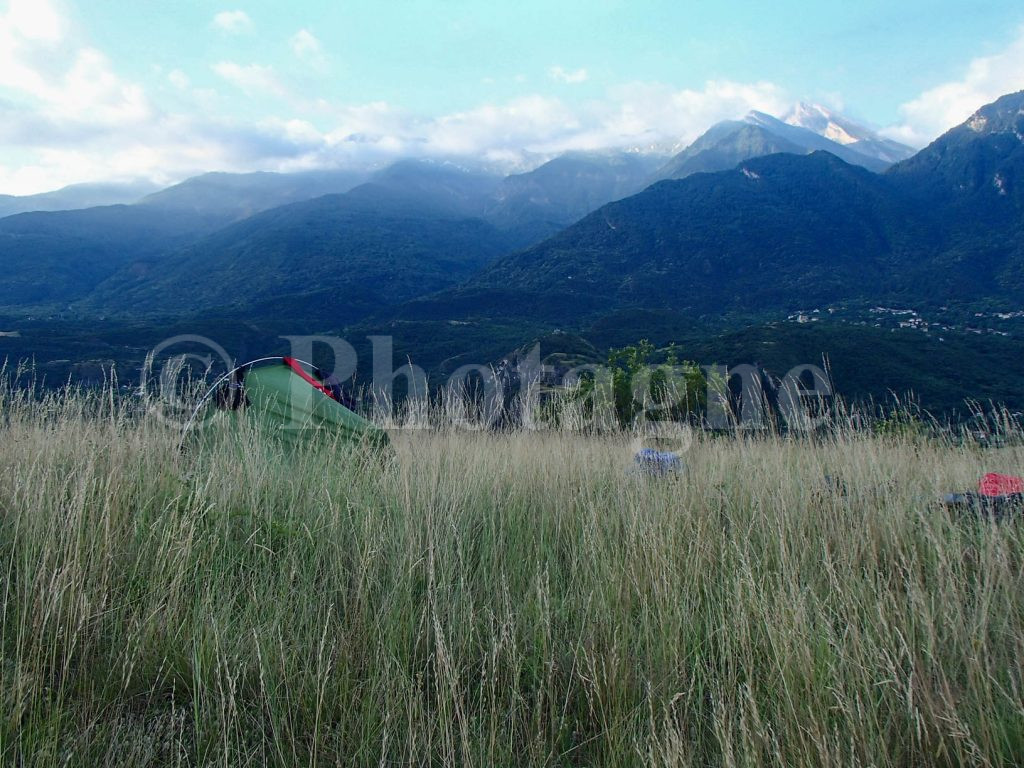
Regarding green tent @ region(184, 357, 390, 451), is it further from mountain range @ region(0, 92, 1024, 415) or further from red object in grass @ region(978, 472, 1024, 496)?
mountain range @ region(0, 92, 1024, 415)

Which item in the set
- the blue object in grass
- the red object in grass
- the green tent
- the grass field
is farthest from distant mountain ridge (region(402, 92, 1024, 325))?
the grass field

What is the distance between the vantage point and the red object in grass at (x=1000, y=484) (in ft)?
11.1

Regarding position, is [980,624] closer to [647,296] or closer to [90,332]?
[90,332]

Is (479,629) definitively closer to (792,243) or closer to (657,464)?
(657,464)

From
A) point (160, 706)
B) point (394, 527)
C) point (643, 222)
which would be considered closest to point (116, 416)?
point (394, 527)

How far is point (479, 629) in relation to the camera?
2.15 metres

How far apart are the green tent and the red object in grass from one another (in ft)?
11.8

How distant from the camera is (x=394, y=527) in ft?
9.18

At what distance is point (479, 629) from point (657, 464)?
191 cm

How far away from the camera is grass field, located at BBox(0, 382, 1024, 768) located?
1.62 metres

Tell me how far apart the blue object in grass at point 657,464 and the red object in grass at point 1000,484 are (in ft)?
5.07

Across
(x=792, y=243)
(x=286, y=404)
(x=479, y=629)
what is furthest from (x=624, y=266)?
(x=479, y=629)

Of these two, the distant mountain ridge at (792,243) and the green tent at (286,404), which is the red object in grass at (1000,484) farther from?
the distant mountain ridge at (792,243)

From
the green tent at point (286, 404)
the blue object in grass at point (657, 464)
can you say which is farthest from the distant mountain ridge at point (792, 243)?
the blue object in grass at point (657, 464)
